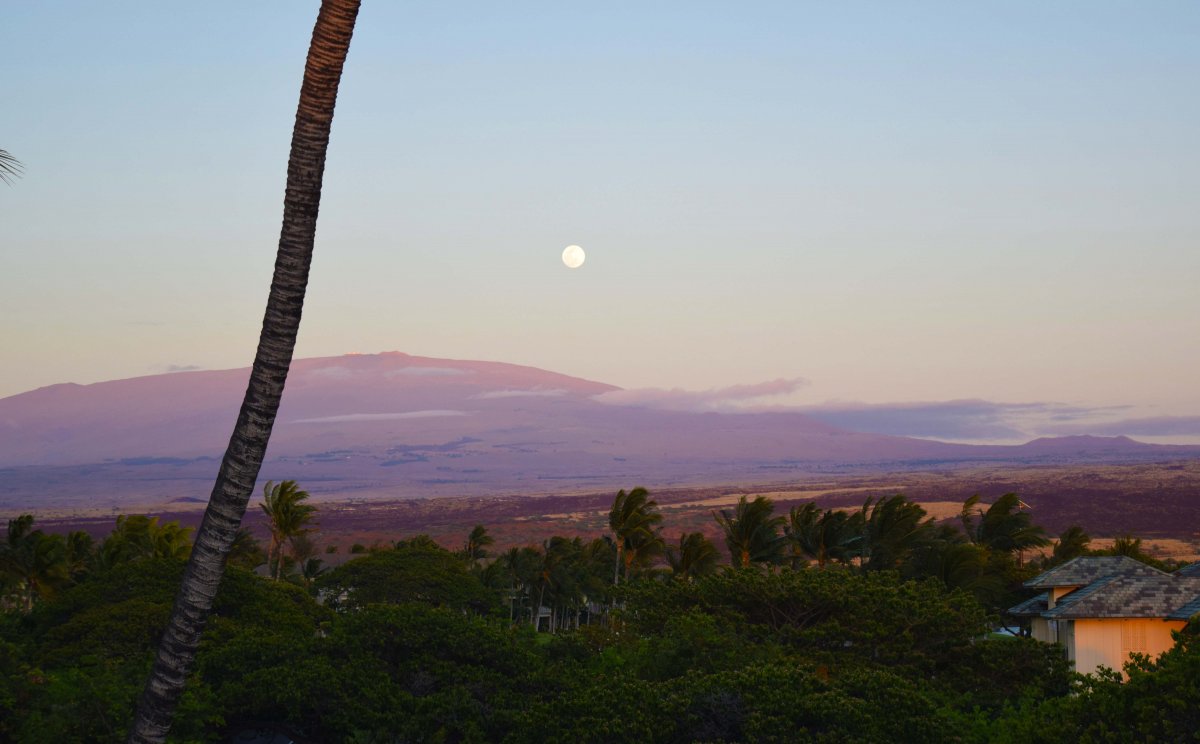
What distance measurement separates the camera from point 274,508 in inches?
2891

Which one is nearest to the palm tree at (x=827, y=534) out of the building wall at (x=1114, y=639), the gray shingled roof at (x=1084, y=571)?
the gray shingled roof at (x=1084, y=571)

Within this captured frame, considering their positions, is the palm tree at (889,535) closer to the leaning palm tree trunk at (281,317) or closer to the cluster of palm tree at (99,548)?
the cluster of palm tree at (99,548)

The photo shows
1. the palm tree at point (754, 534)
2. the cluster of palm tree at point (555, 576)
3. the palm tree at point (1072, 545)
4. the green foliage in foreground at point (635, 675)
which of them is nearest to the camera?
the green foliage in foreground at point (635, 675)

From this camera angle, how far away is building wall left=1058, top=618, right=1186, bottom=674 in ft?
114

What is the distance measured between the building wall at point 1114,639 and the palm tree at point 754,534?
27.2 meters

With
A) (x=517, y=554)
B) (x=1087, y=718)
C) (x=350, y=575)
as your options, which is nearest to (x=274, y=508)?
(x=350, y=575)

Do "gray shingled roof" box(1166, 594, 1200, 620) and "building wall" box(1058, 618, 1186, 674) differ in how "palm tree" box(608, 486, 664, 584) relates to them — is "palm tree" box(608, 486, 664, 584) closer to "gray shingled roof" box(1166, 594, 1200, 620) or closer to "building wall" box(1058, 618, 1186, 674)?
"building wall" box(1058, 618, 1186, 674)

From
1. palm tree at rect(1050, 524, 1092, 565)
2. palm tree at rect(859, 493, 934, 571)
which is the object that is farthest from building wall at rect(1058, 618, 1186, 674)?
palm tree at rect(1050, 524, 1092, 565)

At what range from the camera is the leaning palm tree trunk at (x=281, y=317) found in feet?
37.9

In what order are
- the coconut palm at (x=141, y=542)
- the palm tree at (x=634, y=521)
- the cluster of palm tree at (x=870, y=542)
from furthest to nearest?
the palm tree at (x=634, y=521) → the coconut palm at (x=141, y=542) → the cluster of palm tree at (x=870, y=542)

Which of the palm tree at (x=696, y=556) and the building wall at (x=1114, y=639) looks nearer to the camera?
the building wall at (x=1114, y=639)

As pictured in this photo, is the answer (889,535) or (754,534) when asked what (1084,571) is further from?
(754,534)

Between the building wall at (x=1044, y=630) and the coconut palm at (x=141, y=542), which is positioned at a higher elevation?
the coconut palm at (x=141, y=542)

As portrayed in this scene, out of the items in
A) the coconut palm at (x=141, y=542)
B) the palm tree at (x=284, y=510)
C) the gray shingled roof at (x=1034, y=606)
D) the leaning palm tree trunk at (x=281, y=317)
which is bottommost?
the gray shingled roof at (x=1034, y=606)
